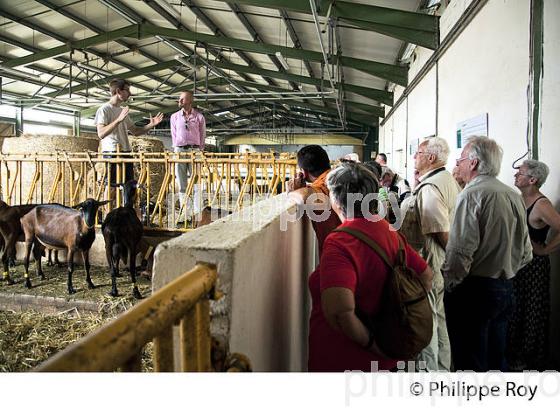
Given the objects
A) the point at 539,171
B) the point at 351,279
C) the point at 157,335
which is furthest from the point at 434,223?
the point at 157,335

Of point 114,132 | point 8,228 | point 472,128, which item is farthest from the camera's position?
point 114,132

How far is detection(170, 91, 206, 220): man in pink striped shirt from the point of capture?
6.12 m

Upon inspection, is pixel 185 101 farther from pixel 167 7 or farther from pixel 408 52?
pixel 408 52

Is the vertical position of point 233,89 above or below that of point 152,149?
above

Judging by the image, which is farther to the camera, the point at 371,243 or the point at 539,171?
the point at 539,171

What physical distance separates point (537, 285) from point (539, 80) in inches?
60.8

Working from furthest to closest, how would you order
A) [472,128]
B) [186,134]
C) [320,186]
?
1. [186,134]
2. [472,128]
3. [320,186]

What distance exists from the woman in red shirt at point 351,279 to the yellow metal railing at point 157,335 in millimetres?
644

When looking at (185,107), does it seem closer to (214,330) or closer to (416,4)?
(416,4)

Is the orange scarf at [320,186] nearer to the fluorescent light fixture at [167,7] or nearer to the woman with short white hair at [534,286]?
the woman with short white hair at [534,286]

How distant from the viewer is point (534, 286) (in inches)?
113

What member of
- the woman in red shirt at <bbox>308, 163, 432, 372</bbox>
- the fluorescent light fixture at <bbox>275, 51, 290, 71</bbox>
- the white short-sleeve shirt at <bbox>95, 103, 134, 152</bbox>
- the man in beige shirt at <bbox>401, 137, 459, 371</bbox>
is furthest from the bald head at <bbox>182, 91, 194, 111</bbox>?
the woman in red shirt at <bbox>308, 163, 432, 372</bbox>

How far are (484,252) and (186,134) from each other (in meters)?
4.89

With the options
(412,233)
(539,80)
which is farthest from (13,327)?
(539,80)
